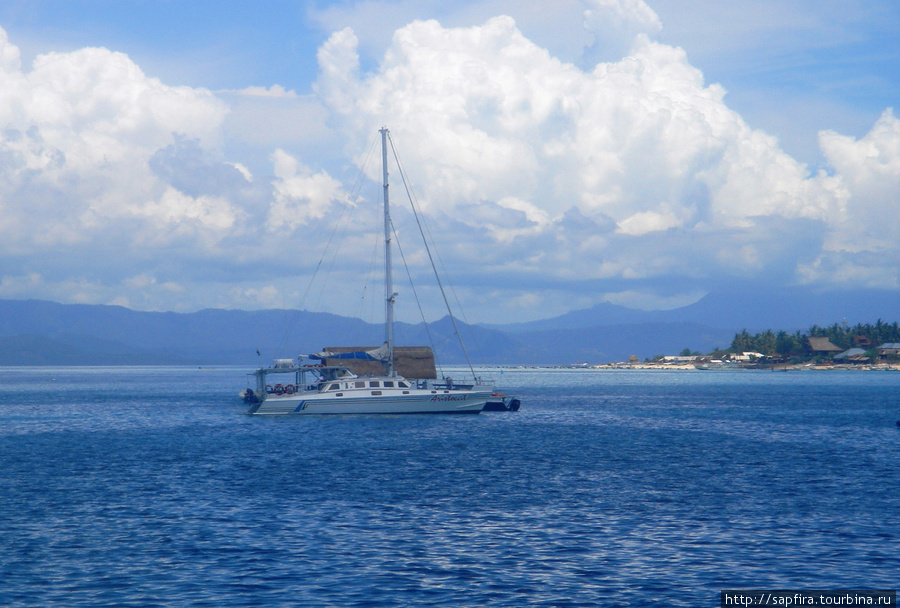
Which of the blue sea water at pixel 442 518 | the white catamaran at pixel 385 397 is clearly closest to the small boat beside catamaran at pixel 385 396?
the white catamaran at pixel 385 397

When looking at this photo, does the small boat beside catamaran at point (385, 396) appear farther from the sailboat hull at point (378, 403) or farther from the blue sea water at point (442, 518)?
the blue sea water at point (442, 518)

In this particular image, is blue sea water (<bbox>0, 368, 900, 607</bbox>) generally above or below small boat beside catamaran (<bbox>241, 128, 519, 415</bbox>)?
below

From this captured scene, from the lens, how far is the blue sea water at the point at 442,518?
22844 millimetres

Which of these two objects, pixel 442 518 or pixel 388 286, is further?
pixel 388 286

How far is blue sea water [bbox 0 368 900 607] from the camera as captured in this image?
22844 mm

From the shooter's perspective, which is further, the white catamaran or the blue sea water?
the white catamaran

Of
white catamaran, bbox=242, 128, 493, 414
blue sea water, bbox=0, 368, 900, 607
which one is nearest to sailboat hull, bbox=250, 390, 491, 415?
white catamaran, bbox=242, 128, 493, 414

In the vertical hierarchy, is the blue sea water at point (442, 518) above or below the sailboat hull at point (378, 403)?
below

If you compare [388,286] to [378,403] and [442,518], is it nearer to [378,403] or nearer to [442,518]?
[378,403]

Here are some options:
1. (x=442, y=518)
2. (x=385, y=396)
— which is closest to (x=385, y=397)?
(x=385, y=396)

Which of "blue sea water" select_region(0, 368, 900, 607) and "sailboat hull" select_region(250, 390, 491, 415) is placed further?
"sailboat hull" select_region(250, 390, 491, 415)

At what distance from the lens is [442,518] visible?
31.5 m

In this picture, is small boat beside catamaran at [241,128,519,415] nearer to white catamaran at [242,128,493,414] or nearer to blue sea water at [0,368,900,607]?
white catamaran at [242,128,493,414]

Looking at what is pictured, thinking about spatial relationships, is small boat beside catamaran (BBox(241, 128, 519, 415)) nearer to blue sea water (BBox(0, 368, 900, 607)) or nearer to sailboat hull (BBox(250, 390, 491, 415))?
sailboat hull (BBox(250, 390, 491, 415))
